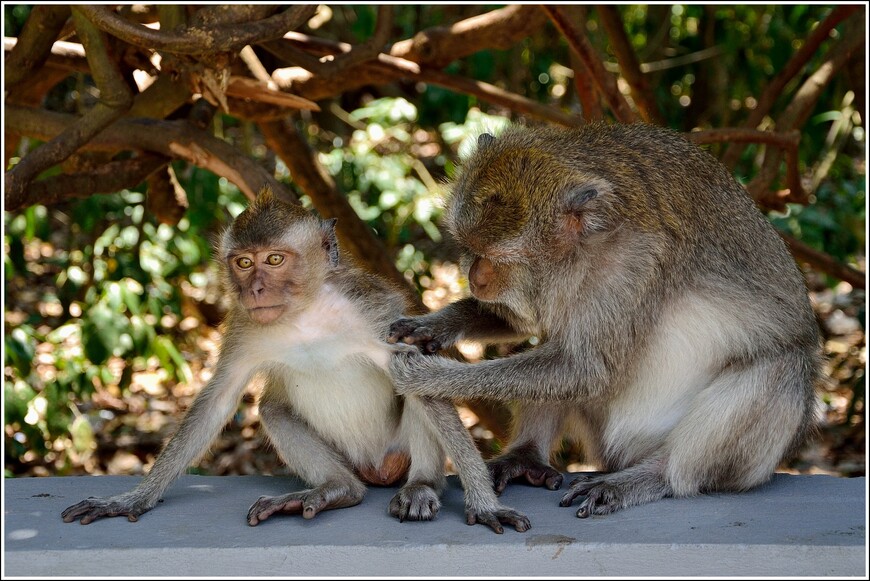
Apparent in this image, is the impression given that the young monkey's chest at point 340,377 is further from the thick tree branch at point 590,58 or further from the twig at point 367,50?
the thick tree branch at point 590,58

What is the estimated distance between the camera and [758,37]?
8586 millimetres

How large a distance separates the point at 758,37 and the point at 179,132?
5535mm

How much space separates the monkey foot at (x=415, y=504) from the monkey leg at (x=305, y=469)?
20cm

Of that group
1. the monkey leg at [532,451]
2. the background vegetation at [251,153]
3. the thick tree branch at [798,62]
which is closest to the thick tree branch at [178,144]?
the background vegetation at [251,153]

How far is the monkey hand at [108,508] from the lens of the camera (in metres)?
3.37

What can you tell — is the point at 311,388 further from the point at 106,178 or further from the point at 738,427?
the point at 106,178

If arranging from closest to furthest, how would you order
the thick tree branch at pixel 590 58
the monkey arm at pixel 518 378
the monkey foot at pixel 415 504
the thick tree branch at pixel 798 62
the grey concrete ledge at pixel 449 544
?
the grey concrete ledge at pixel 449 544, the monkey foot at pixel 415 504, the monkey arm at pixel 518 378, the thick tree branch at pixel 590 58, the thick tree branch at pixel 798 62

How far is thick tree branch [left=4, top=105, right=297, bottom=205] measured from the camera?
15.3 feet

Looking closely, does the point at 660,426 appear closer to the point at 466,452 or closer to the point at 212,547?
the point at 466,452

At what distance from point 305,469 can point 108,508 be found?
647 mm

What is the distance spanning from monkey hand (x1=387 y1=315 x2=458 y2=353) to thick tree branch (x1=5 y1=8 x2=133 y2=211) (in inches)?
61.4

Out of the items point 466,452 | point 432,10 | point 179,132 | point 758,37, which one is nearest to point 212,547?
point 466,452

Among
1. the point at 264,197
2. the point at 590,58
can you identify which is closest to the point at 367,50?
the point at 590,58

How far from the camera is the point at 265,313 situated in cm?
343
